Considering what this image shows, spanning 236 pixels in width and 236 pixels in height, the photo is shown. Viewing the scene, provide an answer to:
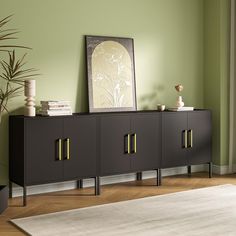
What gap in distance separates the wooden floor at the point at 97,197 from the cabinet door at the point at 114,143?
277 millimetres

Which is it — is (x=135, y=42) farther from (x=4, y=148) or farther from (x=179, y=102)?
(x=4, y=148)

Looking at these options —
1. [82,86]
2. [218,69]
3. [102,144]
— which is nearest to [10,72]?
[82,86]

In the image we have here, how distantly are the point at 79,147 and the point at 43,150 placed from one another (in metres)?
0.42

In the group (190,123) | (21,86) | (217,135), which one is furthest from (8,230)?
(217,135)

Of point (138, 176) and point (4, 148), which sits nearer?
point (4, 148)

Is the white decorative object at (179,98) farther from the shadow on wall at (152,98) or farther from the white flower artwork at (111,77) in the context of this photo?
the white flower artwork at (111,77)

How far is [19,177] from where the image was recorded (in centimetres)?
495

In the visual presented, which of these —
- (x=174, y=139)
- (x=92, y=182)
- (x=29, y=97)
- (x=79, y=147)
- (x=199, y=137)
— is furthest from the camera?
(x=199, y=137)

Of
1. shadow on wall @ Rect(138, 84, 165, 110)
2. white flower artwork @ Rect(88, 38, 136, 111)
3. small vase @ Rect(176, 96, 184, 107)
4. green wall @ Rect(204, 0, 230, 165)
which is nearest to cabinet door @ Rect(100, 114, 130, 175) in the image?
white flower artwork @ Rect(88, 38, 136, 111)

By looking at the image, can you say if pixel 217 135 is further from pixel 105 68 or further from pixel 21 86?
pixel 21 86

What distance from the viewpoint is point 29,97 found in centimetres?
501

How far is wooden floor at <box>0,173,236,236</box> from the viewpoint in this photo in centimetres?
457

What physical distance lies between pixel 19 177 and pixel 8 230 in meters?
1.01

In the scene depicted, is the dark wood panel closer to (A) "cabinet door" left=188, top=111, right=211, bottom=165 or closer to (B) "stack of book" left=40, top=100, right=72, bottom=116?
(B) "stack of book" left=40, top=100, right=72, bottom=116
